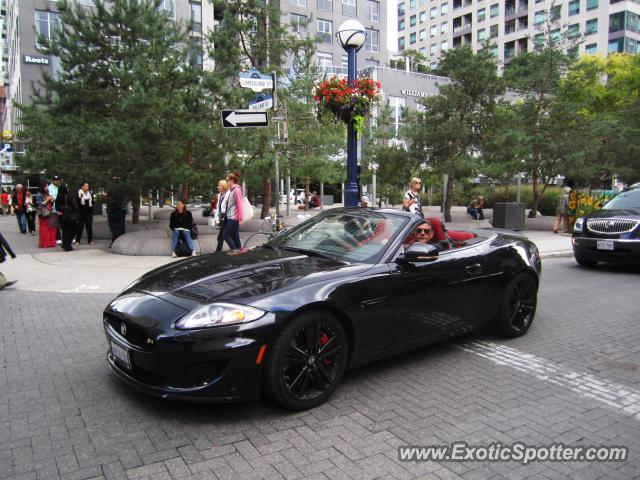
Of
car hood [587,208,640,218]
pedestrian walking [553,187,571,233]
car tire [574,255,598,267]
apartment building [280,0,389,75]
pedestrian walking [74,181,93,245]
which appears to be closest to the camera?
car hood [587,208,640,218]

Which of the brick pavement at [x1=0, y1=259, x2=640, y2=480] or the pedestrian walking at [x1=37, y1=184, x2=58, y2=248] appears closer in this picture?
the brick pavement at [x1=0, y1=259, x2=640, y2=480]

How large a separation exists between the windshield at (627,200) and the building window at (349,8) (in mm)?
51638

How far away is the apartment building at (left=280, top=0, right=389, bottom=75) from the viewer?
53719mm

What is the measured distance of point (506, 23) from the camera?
251ft

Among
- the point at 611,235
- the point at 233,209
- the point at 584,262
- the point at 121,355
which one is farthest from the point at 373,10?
the point at 121,355

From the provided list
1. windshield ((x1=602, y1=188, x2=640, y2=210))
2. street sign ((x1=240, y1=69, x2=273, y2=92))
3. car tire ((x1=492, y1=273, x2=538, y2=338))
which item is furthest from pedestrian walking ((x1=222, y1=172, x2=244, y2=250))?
windshield ((x1=602, y1=188, x2=640, y2=210))

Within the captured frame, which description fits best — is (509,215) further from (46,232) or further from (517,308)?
(46,232)

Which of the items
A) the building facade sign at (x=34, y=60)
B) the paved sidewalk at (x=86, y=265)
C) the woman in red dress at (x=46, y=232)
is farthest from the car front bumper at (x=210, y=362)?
the building facade sign at (x=34, y=60)

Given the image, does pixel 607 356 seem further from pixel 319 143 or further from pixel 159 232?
pixel 319 143

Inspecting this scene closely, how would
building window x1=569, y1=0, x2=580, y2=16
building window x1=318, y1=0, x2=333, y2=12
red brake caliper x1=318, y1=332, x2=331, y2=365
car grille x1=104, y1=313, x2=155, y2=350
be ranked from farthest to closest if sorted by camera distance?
building window x1=569, y1=0, x2=580, y2=16 → building window x1=318, y1=0, x2=333, y2=12 → red brake caliper x1=318, y1=332, x2=331, y2=365 → car grille x1=104, y1=313, x2=155, y2=350

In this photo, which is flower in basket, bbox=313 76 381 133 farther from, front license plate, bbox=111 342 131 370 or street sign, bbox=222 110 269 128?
front license plate, bbox=111 342 131 370

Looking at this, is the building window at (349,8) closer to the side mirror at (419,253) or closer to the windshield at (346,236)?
the windshield at (346,236)

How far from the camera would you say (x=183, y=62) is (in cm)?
1274

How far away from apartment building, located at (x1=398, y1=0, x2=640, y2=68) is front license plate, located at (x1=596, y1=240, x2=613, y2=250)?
1548 inches
